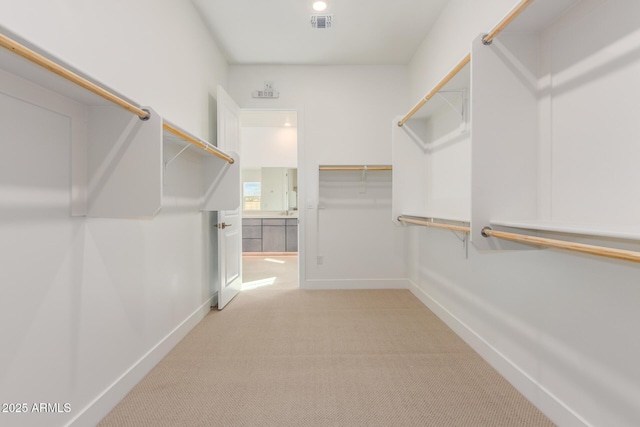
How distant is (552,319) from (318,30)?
9.76ft


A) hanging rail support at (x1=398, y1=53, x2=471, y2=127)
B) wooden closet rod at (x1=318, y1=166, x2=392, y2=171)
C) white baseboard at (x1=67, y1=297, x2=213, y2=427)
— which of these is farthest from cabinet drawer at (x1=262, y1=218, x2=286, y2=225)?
hanging rail support at (x1=398, y1=53, x2=471, y2=127)

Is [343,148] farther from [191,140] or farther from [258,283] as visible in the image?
[191,140]

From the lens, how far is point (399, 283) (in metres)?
3.90

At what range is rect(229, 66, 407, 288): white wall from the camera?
384 cm

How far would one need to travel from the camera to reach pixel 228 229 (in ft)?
10.9

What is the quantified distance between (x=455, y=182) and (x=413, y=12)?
160cm

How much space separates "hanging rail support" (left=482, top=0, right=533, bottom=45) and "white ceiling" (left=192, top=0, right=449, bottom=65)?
156 centimetres

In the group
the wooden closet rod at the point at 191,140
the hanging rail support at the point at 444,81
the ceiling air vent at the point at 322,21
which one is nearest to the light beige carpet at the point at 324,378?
the wooden closet rod at the point at 191,140

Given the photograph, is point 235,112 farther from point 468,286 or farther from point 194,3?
point 468,286

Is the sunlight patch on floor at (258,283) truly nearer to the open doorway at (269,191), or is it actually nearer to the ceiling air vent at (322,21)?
the open doorway at (269,191)

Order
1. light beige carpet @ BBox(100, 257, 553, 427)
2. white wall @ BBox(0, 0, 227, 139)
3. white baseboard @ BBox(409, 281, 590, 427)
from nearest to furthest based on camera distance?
white wall @ BBox(0, 0, 227, 139)
white baseboard @ BBox(409, 281, 590, 427)
light beige carpet @ BBox(100, 257, 553, 427)

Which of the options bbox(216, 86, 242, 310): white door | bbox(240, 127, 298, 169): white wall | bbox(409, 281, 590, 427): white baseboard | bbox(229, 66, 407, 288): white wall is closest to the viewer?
bbox(409, 281, 590, 427): white baseboard

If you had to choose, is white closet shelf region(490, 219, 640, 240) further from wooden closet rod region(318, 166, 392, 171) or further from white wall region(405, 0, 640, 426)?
wooden closet rod region(318, 166, 392, 171)

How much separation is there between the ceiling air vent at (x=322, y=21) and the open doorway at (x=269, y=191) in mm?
3007
